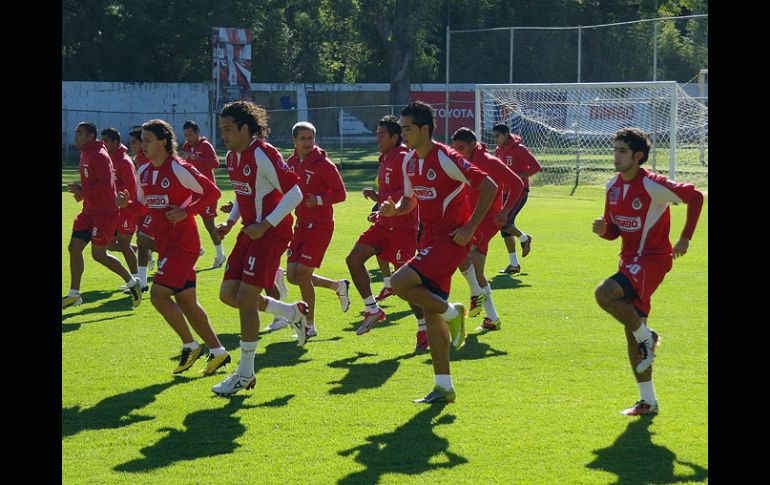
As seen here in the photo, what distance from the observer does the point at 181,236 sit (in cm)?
855

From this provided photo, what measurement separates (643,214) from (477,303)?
362 centimetres

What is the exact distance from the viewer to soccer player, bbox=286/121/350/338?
1032 cm

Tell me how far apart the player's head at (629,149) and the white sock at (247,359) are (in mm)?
3047

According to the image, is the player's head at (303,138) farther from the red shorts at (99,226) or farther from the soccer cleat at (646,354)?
the soccer cleat at (646,354)

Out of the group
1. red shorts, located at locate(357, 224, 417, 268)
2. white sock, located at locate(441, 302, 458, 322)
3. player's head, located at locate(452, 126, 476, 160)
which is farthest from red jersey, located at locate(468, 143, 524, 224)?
white sock, located at locate(441, 302, 458, 322)

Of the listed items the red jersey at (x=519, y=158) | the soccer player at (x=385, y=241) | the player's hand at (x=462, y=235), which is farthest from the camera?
the red jersey at (x=519, y=158)

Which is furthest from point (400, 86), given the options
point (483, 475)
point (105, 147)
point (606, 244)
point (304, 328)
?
point (483, 475)

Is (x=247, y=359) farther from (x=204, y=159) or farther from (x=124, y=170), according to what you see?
(x=204, y=159)

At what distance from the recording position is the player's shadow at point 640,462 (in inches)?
229

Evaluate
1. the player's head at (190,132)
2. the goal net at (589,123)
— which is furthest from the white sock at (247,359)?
the goal net at (589,123)

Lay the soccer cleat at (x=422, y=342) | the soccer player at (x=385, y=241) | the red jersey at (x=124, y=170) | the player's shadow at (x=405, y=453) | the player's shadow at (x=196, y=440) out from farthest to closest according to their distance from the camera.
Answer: the red jersey at (x=124, y=170) < the soccer player at (x=385, y=241) < the soccer cleat at (x=422, y=342) < the player's shadow at (x=196, y=440) < the player's shadow at (x=405, y=453)

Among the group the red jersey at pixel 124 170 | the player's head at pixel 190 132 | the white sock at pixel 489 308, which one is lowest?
the white sock at pixel 489 308
